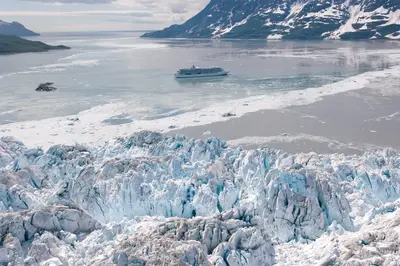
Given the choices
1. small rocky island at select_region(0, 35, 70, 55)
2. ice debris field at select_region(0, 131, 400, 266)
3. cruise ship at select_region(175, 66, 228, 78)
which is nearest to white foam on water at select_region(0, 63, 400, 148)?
ice debris field at select_region(0, 131, 400, 266)

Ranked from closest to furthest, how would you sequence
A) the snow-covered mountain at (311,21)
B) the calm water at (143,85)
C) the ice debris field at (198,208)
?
the ice debris field at (198,208), the calm water at (143,85), the snow-covered mountain at (311,21)

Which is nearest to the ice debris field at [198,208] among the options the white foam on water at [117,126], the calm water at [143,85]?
the white foam on water at [117,126]

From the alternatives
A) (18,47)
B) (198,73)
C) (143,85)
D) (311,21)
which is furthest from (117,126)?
(311,21)

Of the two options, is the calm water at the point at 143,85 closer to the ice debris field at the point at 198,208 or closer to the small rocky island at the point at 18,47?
the ice debris field at the point at 198,208

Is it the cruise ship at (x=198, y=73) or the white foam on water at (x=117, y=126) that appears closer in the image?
the white foam on water at (x=117, y=126)

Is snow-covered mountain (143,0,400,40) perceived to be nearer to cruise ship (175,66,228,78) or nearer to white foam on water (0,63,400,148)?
cruise ship (175,66,228,78)

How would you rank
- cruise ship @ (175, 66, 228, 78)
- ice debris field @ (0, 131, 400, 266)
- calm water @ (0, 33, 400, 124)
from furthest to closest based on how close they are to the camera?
cruise ship @ (175, 66, 228, 78), calm water @ (0, 33, 400, 124), ice debris field @ (0, 131, 400, 266)
